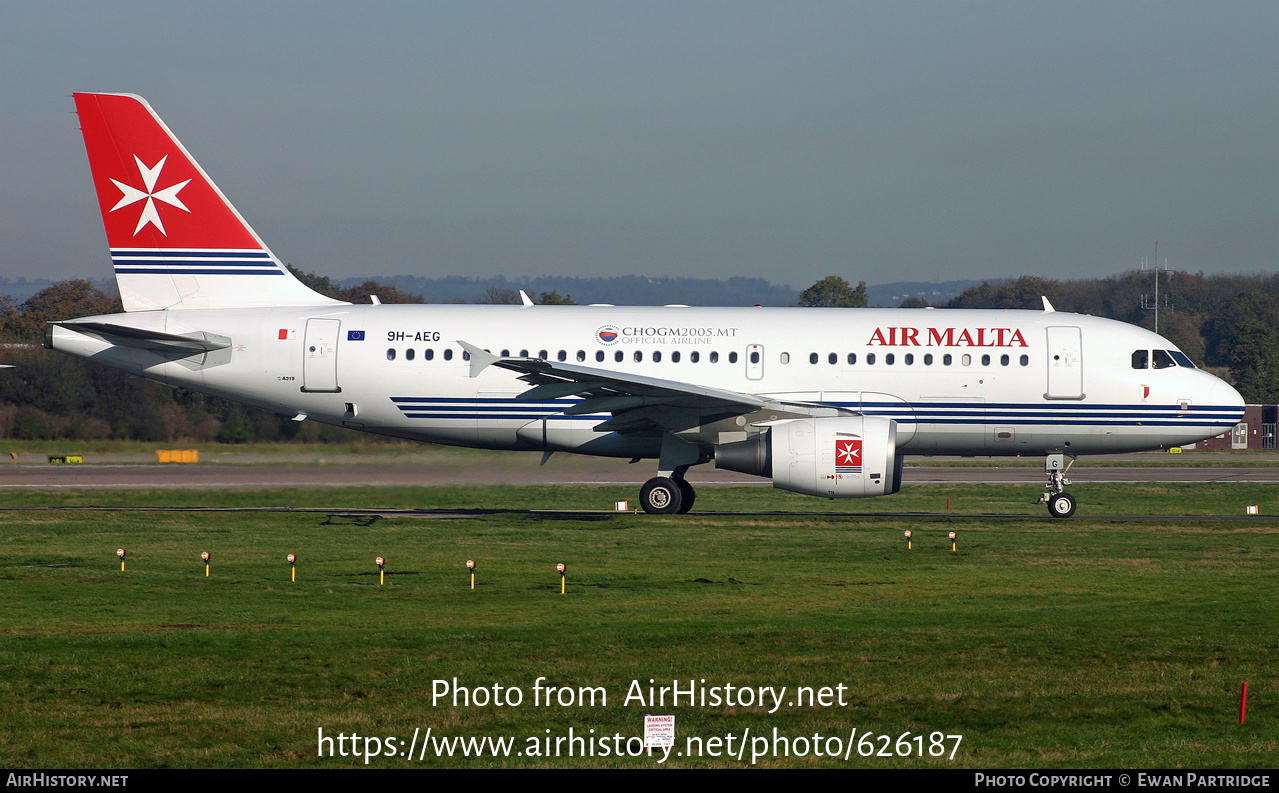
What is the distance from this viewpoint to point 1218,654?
40.5ft

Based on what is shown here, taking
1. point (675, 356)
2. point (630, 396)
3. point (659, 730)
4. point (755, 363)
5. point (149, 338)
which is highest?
point (149, 338)

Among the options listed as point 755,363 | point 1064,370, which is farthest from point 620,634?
point 1064,370

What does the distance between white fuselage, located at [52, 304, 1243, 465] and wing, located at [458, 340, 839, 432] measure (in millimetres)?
530

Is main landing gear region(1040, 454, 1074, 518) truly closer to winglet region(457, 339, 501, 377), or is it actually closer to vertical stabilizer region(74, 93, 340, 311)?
winglet region(457, 339, 501, 377)

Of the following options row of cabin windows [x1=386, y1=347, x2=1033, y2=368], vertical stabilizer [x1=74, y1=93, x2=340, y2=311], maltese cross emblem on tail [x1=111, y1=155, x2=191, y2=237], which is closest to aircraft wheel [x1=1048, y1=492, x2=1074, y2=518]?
row of cabin windows [x1=386, y1=347, x2=1033, y2=368]

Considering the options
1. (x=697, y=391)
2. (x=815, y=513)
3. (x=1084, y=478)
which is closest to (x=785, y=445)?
(x=697, y=391)

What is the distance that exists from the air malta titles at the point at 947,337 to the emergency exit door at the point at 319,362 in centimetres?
1139

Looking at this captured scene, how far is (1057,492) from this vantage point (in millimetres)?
26844

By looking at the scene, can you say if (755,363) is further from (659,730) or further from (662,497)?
(659,730)

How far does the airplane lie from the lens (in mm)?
25234

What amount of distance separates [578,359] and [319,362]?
546 centimetres

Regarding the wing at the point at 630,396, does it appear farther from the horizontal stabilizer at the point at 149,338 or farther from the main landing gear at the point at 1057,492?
the main landing gear at the point at 1057,492

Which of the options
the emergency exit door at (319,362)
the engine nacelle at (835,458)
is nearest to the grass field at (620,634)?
the engine nacelle at (835,458)
